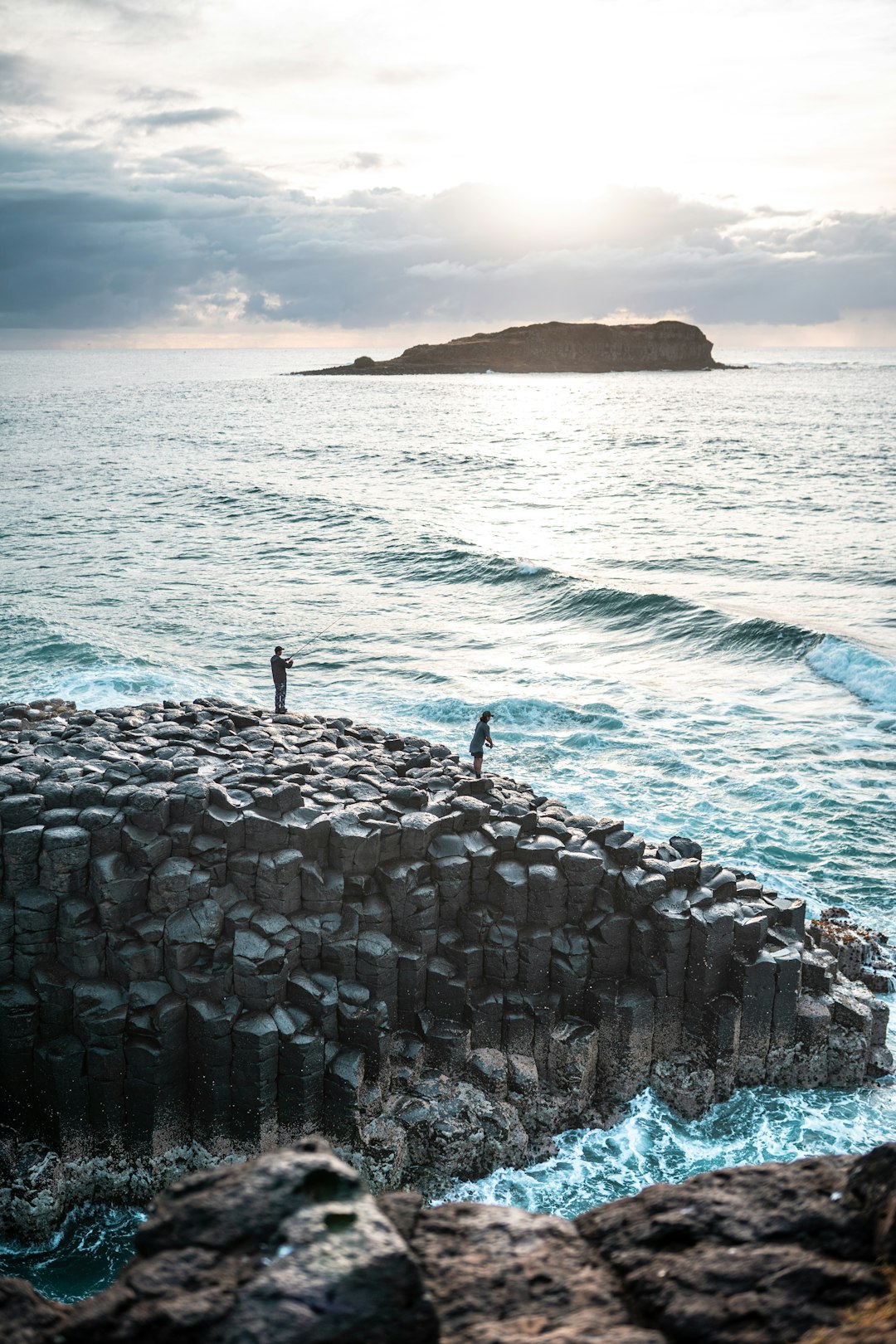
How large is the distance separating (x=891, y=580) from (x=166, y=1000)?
1393 inches

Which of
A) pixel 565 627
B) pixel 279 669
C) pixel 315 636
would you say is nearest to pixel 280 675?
pixel 279 669

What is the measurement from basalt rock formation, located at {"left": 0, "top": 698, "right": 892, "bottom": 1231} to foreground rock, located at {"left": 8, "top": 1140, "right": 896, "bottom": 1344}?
649 cm

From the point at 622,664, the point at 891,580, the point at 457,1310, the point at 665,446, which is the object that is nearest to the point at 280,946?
the point at 457,1310

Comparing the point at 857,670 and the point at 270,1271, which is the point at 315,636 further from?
the point at 270,1271

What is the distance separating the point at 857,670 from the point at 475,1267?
26661 mm

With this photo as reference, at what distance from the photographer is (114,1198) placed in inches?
458

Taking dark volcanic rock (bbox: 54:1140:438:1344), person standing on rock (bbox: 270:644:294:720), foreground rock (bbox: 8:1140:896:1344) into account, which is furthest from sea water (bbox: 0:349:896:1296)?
dark volcanic rock (bbox: 54:1140:438:1344)

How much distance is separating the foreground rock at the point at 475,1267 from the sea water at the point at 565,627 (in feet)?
21.8

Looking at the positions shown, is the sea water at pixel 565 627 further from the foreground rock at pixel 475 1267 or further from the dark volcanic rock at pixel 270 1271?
the dark volcanic rock at pixel 270 1271

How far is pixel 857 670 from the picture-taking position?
29062 mm

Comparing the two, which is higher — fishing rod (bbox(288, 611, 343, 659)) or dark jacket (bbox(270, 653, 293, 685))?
dark jacket (bbox(270, 653, 293, 685))

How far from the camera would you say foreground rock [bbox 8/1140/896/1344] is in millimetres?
4531

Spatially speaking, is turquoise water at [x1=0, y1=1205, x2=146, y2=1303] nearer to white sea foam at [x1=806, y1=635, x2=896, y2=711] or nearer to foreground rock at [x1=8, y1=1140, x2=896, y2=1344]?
foreground rock at [x1=8, y1=1140, x2=896, y2=1344]

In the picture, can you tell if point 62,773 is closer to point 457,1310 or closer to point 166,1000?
point 166,1000
